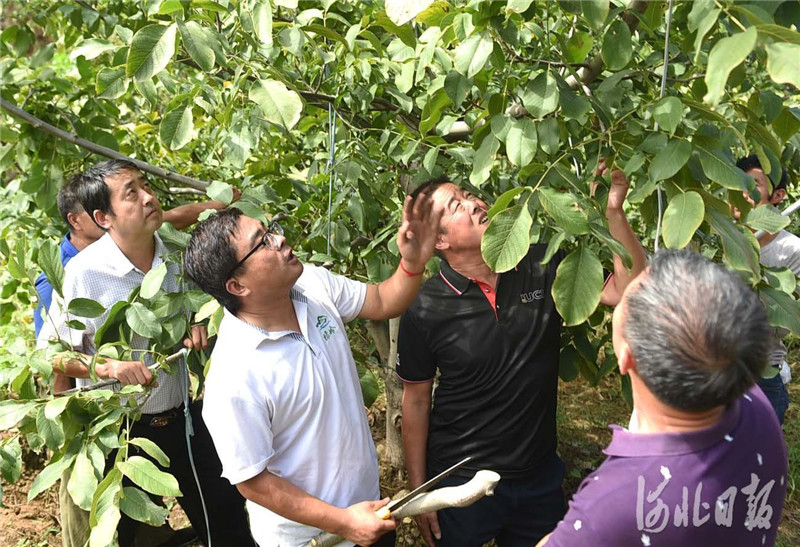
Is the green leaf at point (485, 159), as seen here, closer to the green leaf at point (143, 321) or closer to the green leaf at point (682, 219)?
the green leaf at point (682, 219)

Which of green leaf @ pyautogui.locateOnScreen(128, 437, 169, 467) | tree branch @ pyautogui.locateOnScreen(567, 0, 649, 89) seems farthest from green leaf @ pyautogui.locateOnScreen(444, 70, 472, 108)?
green leaf @ pyautogui.locateOnScreen(128, 437, 169, 467)

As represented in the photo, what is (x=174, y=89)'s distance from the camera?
1.78m

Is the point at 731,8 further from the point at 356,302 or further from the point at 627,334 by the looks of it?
the point at 356,302

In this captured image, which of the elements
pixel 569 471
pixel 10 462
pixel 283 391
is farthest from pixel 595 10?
pixel 569 471

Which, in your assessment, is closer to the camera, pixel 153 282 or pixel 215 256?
pixel 215 256

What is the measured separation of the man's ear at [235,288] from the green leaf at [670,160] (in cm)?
85

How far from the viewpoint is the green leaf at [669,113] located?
1.24m

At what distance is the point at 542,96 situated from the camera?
1373mm

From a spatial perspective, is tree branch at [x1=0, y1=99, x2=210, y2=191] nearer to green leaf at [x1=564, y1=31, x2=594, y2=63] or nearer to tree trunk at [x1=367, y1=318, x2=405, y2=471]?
tree trunk at [x1=367, y1=318, x2=405, y2=471]

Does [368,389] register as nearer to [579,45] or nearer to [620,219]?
[620,219]

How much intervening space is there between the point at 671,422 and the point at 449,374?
0.88 m

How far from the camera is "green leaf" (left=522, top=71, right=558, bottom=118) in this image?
136cm

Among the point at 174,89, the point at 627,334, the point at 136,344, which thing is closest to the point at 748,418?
the point at 627,334

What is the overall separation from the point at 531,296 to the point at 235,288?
29.0 inches
